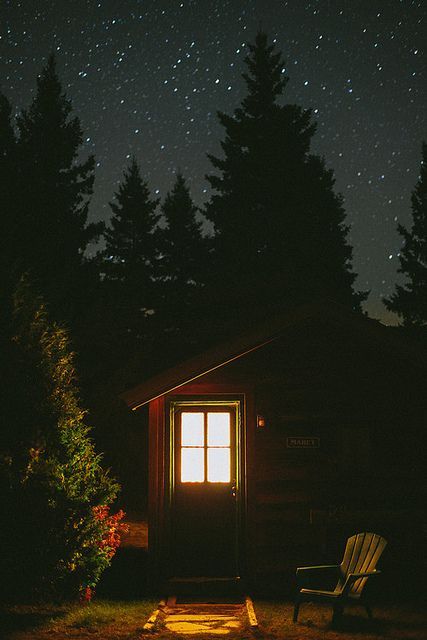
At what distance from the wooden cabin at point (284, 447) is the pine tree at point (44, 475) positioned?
97cm

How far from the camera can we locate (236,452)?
389 inches

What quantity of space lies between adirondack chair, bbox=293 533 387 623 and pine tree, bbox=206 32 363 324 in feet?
53.9

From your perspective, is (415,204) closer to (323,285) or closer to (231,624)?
(323,285)

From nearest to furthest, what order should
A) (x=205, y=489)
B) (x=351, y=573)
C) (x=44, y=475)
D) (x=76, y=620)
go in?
(x=76, y=620)
(x=351, y=573)
(x=44, y=475)
(x=205, y=489)

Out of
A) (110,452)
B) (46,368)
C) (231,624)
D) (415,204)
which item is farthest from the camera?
(415,204)

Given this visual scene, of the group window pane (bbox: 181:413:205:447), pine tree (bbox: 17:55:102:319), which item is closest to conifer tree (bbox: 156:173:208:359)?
→ pine tree (bbox: 17:55:102:319)

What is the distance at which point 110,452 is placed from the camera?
19.2 meters

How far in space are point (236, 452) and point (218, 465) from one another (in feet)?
1.15

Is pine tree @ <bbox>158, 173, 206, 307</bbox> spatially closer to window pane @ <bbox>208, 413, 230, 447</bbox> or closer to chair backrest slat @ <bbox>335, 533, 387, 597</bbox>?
window pane @ <bbox>208, 413, 230, 447</bbox>

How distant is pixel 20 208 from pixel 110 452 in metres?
8.78

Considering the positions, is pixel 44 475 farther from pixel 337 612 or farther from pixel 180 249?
pixel 180 249

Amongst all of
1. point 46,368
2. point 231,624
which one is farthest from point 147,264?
point 231,624

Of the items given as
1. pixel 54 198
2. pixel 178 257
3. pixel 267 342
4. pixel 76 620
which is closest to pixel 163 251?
pixel 178 257

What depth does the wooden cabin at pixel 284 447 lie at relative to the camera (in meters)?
9.52
